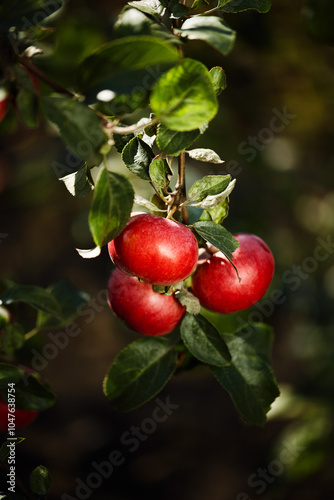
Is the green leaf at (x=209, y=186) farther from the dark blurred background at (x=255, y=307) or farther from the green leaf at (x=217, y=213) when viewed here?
the dark blurred background at (x=255, y=307)

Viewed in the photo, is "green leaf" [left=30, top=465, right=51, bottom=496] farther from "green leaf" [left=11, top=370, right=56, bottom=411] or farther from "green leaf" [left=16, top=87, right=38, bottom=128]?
"green leaf" [left=16, top=87, right=38, bottom=128]

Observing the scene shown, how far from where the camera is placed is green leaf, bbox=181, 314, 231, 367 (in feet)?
1.90

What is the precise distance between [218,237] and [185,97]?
0.17 m

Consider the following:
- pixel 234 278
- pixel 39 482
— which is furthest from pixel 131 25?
pixel 39 482

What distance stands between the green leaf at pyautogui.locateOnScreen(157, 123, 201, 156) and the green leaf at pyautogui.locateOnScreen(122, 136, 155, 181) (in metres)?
0.04

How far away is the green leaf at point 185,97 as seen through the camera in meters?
0.41

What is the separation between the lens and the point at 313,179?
181 centimetres

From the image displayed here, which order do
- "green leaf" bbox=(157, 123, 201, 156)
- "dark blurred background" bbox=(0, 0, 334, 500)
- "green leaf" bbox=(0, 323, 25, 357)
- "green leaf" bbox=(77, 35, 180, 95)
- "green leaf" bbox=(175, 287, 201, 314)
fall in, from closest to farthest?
"green leaf" bbox=(77, 35, 180, 95) < "green leaf" bbox=(157, 123, 201, 156) < "green leaf" bbox=(175, 287, 201, 314) < "green leaf" bbox=(0, 323, 25, 357) < "dark blurred background" bbox=(0, 0, 334, 500)

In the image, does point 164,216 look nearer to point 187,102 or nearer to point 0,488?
point 187,102

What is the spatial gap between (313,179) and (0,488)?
1606 mm

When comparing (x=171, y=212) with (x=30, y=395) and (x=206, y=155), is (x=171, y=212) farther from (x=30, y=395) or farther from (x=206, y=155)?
(x=30, y=395)

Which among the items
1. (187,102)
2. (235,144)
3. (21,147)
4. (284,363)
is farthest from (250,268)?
(284,363)

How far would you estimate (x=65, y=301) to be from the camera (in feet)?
2.60

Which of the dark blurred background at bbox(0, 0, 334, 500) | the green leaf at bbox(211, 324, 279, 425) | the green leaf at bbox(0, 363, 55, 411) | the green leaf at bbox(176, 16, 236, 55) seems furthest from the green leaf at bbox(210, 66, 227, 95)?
the dark blurred background at bbox(0, 0, 334, 500)
